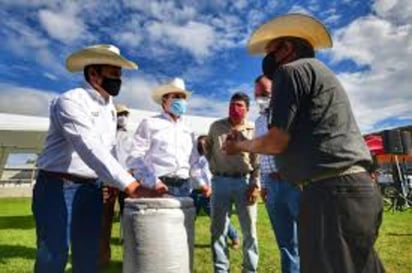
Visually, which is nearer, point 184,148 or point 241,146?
point 241,146

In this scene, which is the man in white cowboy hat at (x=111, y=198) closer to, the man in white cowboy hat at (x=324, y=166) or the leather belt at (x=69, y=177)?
the leather belt at (x=69, y=177)

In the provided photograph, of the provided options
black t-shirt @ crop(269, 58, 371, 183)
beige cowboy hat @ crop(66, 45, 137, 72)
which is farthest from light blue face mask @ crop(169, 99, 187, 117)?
black t-shirt @ crop(269, 58, 371, 183)

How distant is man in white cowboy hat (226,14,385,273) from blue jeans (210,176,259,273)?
2262 mm

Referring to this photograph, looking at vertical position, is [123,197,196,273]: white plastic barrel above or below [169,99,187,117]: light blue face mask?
below

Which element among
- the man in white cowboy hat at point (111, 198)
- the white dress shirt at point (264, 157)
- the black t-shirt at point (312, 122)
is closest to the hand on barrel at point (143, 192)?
the black t-shirt at point (312, 122)

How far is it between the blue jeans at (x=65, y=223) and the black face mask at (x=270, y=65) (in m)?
1.27

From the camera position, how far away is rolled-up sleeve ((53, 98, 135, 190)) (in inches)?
103

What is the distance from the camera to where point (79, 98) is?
285 centimetres

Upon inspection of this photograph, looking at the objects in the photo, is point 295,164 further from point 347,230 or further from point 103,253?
point 103,253

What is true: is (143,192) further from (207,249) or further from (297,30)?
(207,249)

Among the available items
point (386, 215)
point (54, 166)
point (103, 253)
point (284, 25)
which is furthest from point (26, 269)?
point (386, 215)

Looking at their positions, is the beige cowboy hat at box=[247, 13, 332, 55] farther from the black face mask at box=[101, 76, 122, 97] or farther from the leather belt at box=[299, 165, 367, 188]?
the black face mask at box=[101, 76, 122, 97]

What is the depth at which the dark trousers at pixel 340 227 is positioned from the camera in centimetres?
213

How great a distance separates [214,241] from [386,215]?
848 centimetres
